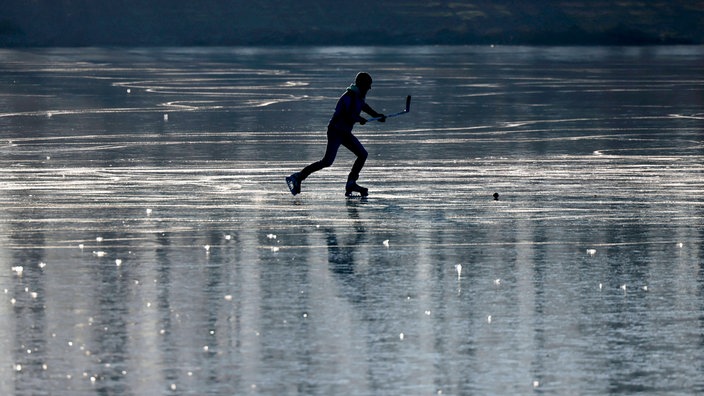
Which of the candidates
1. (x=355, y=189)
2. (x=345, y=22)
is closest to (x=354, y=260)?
(x=355, y=189)

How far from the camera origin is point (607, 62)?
6750cm

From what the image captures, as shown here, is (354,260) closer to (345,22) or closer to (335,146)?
(335,146)

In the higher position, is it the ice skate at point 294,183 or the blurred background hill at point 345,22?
the blurred background hill at point 345,22

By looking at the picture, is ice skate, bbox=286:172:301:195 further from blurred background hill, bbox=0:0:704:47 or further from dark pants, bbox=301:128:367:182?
Answer: blurred background hill, bbox=0:0:704:47

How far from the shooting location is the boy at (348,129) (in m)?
17.8

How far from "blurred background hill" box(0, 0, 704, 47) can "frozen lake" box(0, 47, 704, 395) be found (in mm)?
81992

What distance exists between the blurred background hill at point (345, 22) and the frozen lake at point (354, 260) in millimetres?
81992

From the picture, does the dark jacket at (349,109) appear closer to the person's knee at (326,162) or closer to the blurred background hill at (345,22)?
the person's knee at (326,162)

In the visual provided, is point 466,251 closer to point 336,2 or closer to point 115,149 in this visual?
point 115,149

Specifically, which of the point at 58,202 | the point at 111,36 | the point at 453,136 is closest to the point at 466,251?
the point at 58,202

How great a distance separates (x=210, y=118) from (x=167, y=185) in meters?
12.7

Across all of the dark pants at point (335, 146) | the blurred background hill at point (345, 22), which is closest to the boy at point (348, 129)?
the dark pants at point (335, 146)

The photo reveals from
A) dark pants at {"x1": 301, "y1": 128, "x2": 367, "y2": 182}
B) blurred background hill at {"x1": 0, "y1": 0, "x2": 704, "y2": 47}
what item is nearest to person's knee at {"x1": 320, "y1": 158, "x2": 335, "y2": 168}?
dark pants at {"x1": 301, "y1": 128, "x2": 367, "y2": 182}

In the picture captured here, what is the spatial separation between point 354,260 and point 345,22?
107139 millimetres
